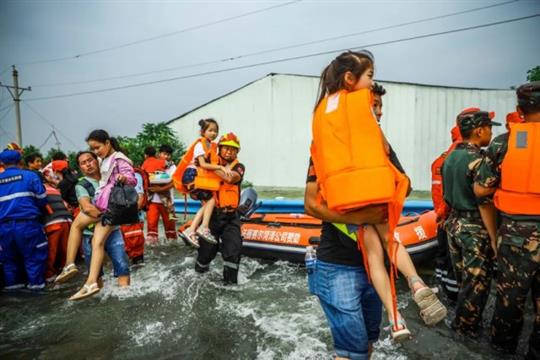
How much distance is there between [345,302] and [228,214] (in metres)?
3.18

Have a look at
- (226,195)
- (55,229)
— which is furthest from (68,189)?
(226,195)

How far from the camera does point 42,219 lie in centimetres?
523

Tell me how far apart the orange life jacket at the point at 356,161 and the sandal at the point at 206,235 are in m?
3.33

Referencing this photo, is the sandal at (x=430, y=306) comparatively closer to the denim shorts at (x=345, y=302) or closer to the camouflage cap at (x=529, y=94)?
the denim shorts at (x=345, y=302)

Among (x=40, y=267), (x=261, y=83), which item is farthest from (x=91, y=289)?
(x=261, y=83)

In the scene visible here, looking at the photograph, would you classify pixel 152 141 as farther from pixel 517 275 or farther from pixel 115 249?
pixel 517 275

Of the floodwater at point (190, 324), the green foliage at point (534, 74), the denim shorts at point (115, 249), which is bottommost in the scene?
the floodwater at point (190, 324)

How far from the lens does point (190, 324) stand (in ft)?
12.5

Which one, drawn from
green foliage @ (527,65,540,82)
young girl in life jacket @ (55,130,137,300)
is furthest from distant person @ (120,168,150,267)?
green foliage @ (527,65,540,82)

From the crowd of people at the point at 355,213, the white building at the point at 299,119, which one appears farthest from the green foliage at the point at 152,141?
the crowd of people at the point at 355,213

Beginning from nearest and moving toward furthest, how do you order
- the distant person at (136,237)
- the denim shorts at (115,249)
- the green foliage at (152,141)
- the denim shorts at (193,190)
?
the denim shorts at (115,249) → the denim shorts at (193,190) → the distant person at (136,237) → the green foliage at (152,141)

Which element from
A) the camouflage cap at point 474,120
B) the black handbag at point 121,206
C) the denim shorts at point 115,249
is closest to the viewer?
the camouflage cap at point 474,120

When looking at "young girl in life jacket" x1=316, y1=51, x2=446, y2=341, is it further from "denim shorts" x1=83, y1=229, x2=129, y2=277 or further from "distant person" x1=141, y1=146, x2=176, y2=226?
"distant person" x1=141, y1=146, x2=176, y2=226

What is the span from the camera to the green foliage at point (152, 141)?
18.1m
